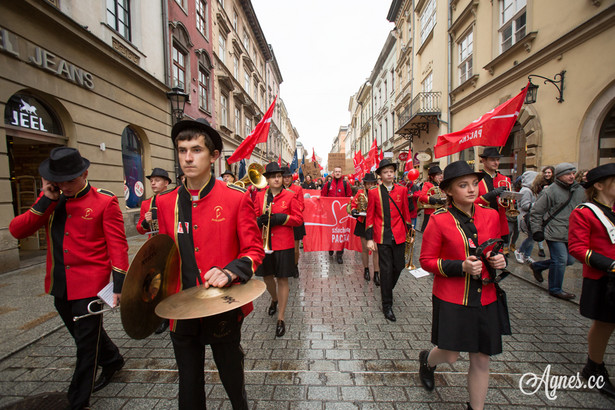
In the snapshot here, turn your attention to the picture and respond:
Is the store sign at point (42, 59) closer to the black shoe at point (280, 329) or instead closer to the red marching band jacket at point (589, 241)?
the black shoe at point (280, 329)

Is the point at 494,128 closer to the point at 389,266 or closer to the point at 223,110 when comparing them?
the point at 389,266

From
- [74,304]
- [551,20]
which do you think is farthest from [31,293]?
[551,20]

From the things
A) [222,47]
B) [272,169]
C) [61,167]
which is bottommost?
[61,167]

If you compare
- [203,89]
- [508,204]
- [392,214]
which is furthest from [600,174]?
[203,89]

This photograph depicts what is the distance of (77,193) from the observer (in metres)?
2.54

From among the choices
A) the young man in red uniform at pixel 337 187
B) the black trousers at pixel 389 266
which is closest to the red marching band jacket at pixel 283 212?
the black trousers at pixel 389 266

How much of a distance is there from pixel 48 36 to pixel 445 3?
57.0 ft

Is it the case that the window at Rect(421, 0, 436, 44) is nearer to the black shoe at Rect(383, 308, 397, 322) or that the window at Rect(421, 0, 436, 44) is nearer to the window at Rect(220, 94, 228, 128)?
the window at Rect(220, 94, 228, 128)

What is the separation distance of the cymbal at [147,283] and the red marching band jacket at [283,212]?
224 cm

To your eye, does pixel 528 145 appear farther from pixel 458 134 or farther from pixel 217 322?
pixel 217 322

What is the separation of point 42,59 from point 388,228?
28.0 ft

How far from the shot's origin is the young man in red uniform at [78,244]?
2383mm

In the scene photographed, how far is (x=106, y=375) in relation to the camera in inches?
113

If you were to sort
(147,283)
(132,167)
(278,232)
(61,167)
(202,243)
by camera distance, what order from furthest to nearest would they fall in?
(132,167)
(278,232)
(61,167)
(202,243)
(147,283)
